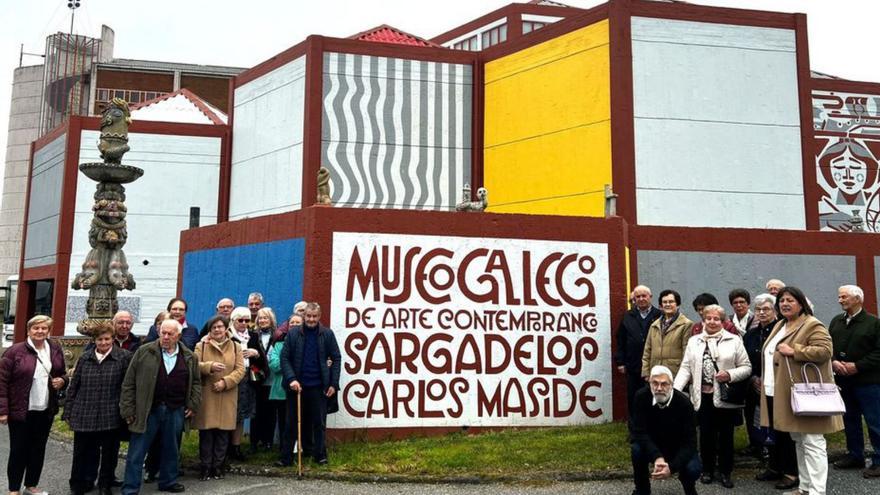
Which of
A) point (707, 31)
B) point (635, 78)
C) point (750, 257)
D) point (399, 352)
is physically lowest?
point (399, 352)

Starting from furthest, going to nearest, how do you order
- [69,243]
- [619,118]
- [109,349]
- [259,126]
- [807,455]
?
[69,243] < [259,126] < [619,118] < [109,349] < [807,455]

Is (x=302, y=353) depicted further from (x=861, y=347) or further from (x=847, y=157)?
(x=847, y=157)

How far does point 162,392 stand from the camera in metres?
6.58

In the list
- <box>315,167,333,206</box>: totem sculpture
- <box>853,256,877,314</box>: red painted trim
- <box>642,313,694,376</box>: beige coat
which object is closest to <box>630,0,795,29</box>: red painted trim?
<box>853,256,877,314</box>: red painted trim

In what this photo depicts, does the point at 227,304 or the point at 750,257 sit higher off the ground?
the point at 750,257

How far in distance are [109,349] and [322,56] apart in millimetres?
12106

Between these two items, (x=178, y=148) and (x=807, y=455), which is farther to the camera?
(x=178, y=148)

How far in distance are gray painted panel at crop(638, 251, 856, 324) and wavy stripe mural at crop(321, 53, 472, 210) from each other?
8233 millimetres

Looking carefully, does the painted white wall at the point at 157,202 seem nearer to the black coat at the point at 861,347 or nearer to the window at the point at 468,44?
the window at the point at 468,44

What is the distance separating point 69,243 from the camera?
20.6 meters

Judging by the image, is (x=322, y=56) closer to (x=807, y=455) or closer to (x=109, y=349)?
(x=109, y=349)

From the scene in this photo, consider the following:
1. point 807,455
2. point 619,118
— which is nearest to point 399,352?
point 807,455

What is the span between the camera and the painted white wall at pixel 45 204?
70.1 ft

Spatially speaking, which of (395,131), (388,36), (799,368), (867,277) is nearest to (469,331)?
(799,368)
